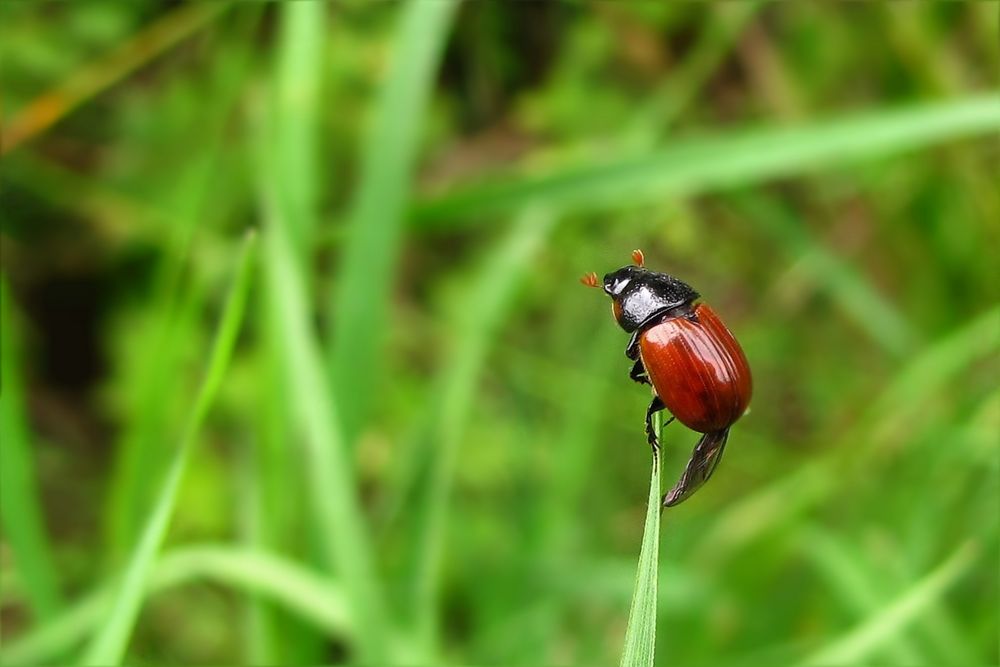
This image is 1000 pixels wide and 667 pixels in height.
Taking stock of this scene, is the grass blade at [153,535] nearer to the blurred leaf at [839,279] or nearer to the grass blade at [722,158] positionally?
the grass blade at [722,158]

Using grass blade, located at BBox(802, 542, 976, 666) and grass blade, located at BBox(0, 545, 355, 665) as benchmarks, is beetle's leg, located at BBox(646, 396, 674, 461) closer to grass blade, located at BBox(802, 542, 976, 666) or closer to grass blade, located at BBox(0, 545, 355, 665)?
grass blade, located at BBox(802, 542, 976, 666)

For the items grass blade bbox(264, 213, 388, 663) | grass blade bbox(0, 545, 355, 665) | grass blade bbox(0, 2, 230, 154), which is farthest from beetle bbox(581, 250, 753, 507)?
grass blade bbox(0, 2, 230, 154)

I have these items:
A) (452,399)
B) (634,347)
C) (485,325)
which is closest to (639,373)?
(634,347)

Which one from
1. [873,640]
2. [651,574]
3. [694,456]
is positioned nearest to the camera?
[651,574]

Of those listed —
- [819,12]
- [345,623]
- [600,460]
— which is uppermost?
[819,12]

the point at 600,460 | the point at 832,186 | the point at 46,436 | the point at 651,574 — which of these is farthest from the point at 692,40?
the point at 651,574

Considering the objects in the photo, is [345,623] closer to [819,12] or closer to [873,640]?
[873,640]
